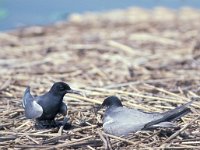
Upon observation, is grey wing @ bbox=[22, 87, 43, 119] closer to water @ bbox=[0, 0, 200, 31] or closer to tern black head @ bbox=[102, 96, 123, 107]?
tern black head @ bbox=[102, 96, 123, 107]

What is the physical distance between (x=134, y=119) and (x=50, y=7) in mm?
10983

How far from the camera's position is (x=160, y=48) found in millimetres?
9617

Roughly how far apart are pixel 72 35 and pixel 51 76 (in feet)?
15.9

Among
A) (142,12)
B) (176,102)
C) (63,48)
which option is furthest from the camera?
(142,12)

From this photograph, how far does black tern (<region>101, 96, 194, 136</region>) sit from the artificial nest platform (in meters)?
0.07

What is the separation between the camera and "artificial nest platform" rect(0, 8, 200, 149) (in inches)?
157

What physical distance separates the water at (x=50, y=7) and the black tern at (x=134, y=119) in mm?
9674

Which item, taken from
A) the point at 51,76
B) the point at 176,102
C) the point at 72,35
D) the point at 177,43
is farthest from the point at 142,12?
the point at 176,102

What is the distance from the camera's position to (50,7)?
1475 centimetres

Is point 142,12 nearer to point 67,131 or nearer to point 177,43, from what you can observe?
point 177,43

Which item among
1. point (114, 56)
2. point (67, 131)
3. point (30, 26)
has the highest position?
point (30, 26)

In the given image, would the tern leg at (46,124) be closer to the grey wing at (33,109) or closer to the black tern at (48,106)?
the black tern at (48,106)

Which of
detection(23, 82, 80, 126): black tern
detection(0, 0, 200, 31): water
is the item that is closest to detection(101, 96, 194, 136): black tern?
detection(23, 82, 80, 126): black tern

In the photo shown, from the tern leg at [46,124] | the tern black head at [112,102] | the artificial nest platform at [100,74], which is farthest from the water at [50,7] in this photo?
the tern black head at [112,102]
